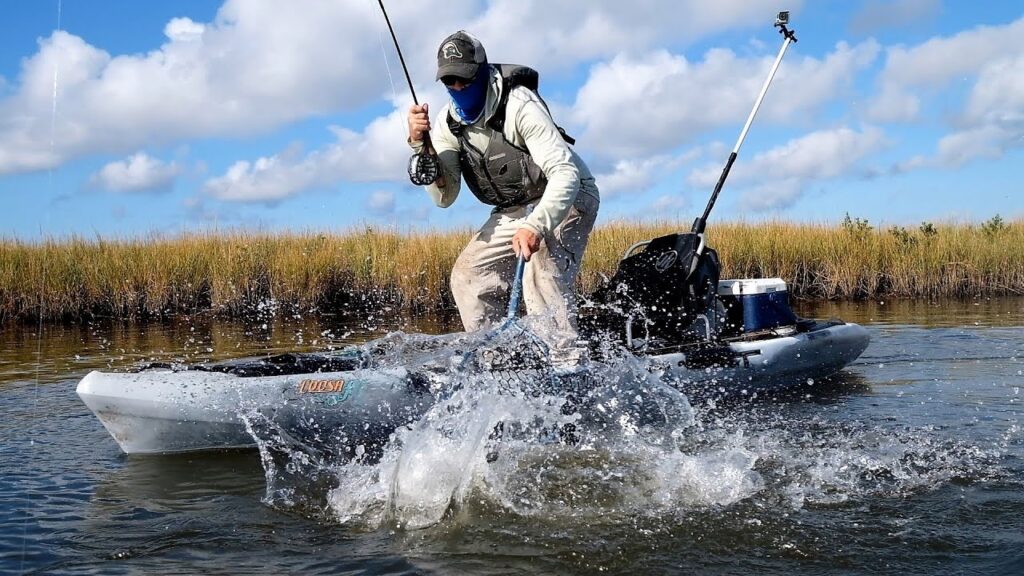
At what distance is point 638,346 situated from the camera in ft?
19.3

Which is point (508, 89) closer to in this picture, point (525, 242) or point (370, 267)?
point (525, 242)

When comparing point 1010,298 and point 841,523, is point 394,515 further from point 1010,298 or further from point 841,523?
point 1010,298

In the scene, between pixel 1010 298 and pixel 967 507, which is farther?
pixel 1010 298

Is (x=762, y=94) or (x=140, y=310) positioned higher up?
(x=762, y=94)

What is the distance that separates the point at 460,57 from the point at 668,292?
2.34m

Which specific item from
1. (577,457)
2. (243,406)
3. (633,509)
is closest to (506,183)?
(577,457)

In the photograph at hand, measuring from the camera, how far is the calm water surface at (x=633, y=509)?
318 cm

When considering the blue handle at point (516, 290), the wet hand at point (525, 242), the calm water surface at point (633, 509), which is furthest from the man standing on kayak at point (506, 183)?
the calm water surface at point (633, 509)

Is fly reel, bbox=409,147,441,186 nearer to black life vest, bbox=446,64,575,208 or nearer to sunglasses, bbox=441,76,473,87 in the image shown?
black life vest, bbox=446,64,575,208

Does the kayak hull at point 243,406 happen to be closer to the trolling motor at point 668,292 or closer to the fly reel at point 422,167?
the fly reel at point 422,167

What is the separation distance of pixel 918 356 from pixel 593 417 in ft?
14.0

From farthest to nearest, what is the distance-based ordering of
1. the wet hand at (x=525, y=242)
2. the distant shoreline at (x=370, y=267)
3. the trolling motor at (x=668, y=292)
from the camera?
the distant shoreline at (x=370, y=267) → the trolling motor at (x=668, y=292) → the wet hand at (x=525, y=242)

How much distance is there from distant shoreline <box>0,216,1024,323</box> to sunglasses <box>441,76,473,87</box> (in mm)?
6956

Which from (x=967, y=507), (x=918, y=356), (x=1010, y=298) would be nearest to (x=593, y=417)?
(x=967, y=507)
